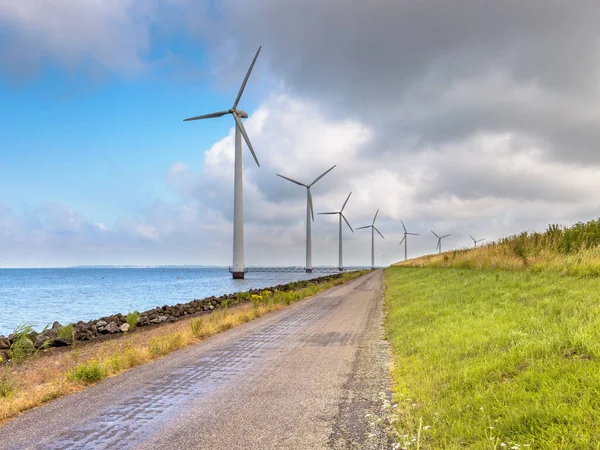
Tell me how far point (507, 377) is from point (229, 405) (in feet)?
14.0

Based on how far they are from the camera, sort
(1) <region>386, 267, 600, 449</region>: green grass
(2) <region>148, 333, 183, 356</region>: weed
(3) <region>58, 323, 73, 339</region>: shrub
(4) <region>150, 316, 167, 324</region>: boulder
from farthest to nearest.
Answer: (4) <region>150, 316, 167, 324</region>: boulder
(3) <region>58, 323, 73, 339</region>: shrub
(2) <region>148, 333, 183, 356</region>: weed
(1) <region>386, 267, 600, 449</region>: green grass

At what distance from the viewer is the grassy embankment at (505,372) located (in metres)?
4.72

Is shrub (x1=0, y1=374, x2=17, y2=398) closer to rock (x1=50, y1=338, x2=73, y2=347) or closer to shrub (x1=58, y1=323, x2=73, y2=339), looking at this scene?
rock (x1=50, y1=338, x2=73, y2=347)

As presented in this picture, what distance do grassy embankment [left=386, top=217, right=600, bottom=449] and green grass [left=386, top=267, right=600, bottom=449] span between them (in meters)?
0.01

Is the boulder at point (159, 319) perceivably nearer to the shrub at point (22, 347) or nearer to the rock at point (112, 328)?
the rock at point (112, 328)

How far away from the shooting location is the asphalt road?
5465 millimetres

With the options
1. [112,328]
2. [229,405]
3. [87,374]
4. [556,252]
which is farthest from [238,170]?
[229,405]

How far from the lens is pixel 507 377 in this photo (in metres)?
6.34

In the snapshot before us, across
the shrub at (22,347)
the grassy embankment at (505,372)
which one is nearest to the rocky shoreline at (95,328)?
the shrub at (22,347)

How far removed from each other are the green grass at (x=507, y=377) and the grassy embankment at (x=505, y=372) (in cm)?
1

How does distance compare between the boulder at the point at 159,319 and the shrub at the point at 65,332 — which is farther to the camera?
the boulder at the point at 159,319

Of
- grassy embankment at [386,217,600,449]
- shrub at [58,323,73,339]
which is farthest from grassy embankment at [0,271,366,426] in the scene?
grassy embankment at [386,217,600,449]

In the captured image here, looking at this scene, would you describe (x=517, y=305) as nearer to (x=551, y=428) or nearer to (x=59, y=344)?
(x=551, y=428)

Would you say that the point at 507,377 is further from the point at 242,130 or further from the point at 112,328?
the point at 242,130
